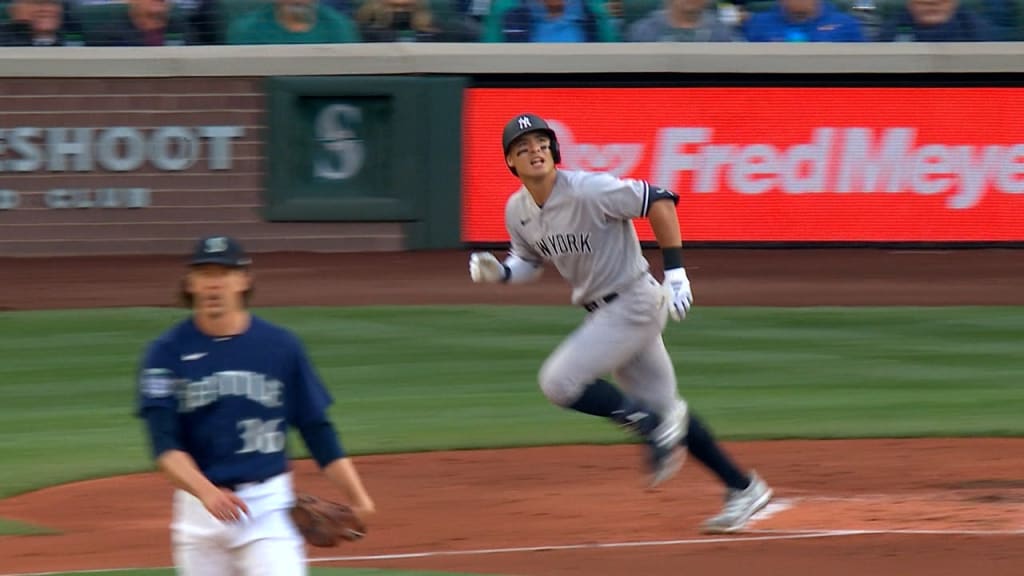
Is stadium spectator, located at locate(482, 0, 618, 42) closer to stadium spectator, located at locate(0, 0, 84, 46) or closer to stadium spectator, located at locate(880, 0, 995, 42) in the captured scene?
stadium spectator, located at locate(880, 0, 995, 42)

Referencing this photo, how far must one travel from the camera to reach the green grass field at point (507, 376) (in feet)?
32.2

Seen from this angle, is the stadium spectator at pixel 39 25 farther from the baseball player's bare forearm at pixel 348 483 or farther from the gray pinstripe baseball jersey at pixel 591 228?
the baseball player's bare forearm at pixel 348 483

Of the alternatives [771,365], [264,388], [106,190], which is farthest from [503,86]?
[264,388]

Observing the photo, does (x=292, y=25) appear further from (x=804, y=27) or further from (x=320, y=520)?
(x=320, y=520)

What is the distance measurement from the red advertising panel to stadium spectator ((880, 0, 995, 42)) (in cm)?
53

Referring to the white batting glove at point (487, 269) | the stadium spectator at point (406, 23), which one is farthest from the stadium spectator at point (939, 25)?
the white batting glove at point (487, 269)

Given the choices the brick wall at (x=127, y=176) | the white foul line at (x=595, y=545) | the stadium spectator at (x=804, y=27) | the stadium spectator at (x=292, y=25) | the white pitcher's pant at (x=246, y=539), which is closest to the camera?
the white pitcher's pant at (x=246, y=539)

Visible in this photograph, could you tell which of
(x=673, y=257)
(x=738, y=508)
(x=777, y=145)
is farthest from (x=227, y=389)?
(x=777, y=145)

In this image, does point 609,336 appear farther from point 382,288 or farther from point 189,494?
point 382,288

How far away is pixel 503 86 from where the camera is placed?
16.5 metres

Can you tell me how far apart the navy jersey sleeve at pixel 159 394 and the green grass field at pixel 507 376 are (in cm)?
440

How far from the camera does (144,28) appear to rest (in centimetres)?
1614

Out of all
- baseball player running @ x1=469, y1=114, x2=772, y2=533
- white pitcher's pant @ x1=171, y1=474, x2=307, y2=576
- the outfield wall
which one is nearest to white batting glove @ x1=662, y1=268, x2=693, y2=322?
baseball player running @ x1=469, y1=114, x2=772, y2=533

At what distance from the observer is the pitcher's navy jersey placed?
4.39 metres
